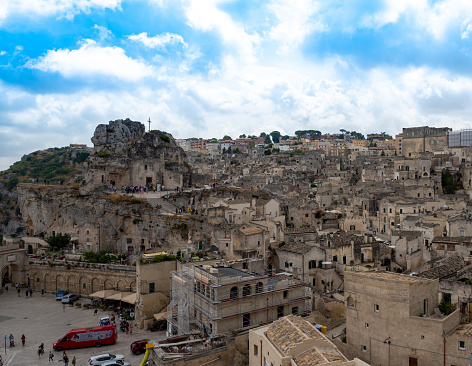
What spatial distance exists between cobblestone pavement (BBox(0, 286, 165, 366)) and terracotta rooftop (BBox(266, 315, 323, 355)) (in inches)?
470

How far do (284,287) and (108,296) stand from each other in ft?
68.4

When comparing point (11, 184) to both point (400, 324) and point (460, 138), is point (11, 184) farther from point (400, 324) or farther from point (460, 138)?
point (460, 138)

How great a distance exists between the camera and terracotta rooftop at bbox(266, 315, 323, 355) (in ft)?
69.6

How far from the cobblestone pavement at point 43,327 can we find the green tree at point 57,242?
7.55 m

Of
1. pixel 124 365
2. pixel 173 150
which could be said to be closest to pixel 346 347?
pixel 124 365

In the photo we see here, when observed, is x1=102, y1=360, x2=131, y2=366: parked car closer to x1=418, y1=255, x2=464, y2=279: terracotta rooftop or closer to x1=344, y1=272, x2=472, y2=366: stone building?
x1=344, y1=272, x2=472, y2=366: stone building

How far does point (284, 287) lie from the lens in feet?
103

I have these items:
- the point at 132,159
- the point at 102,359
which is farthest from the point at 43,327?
the point at 132,159

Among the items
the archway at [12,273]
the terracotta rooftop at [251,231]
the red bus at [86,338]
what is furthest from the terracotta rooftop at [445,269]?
the archway at [12,273]

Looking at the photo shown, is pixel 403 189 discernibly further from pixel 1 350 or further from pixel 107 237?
pixel 1 350

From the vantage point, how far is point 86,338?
33438 mm

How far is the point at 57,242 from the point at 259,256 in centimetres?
2933

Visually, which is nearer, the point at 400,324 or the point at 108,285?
the point at 400,324

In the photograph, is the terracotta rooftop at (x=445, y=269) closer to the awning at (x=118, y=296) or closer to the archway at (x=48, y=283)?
the awning at (x=118, y=296)
